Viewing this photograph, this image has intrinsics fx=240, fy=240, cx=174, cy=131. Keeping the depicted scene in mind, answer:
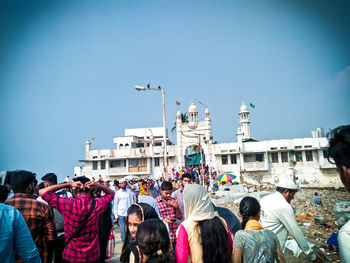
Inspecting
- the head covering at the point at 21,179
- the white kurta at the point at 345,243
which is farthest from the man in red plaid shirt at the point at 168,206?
the white kurta at the point at 345,243

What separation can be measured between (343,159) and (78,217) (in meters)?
2.86

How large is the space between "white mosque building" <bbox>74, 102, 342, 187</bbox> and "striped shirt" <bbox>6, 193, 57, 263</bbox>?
3007 cm

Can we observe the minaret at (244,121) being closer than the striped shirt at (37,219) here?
No

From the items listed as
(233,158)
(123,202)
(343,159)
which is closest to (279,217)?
(343,159)

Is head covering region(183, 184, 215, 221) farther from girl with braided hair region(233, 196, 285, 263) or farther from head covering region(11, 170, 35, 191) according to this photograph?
head covering region(11, 170, 35, 191)

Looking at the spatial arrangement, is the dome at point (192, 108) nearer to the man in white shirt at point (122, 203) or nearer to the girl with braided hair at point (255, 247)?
the man in white shirt at point (122, 203)

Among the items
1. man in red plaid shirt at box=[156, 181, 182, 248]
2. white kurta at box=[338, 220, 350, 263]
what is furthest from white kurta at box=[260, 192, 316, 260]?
white kurta at box=[338, 220, 350, 263]

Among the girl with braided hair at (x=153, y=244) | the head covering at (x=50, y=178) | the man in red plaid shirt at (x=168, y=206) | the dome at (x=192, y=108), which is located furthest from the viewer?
the dome at (x=192, y=108)

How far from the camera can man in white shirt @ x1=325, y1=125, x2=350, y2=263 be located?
1491 millimetres

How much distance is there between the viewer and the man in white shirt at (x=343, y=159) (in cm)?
149

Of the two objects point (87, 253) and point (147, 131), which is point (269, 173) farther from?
point (87, 253)

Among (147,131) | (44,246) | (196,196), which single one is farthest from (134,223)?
(147,131)

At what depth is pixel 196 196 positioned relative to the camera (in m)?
2.40

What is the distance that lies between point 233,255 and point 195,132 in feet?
109
